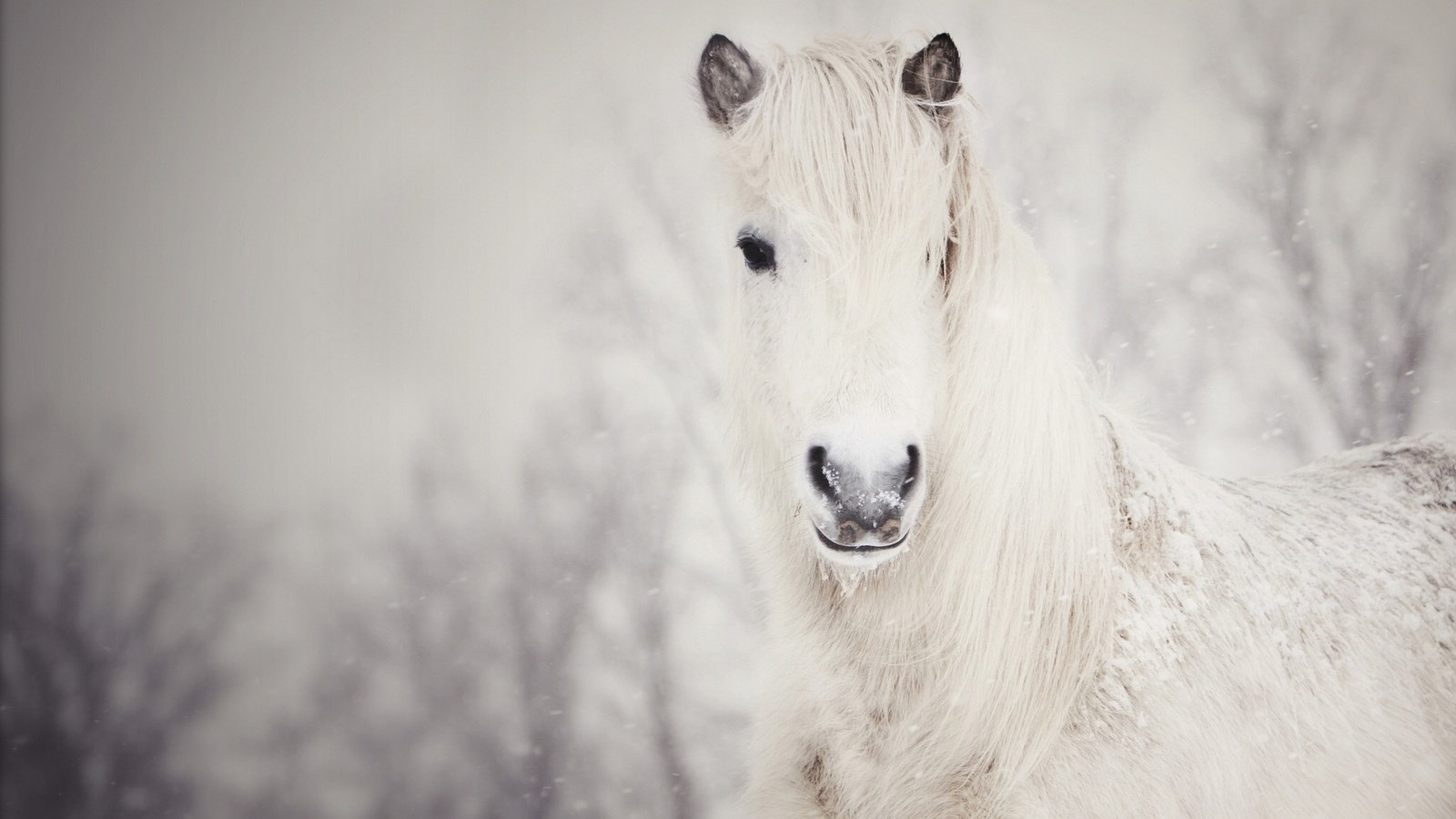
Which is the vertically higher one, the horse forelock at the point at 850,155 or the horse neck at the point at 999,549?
the horse forelock at the point at 850,155

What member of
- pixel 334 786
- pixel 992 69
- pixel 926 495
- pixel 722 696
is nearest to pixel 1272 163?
pixel 992 69

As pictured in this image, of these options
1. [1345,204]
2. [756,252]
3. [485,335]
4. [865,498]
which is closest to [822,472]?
[865,498]

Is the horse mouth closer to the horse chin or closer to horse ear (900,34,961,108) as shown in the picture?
the horse chin

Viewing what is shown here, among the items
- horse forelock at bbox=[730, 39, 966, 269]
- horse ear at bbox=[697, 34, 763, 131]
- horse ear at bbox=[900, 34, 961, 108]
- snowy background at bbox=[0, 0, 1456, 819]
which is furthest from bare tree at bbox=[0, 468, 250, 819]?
horse ear at bbox=[900, 34, 961, 108]

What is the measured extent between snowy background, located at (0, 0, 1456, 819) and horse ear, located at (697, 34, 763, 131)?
7.11 ft

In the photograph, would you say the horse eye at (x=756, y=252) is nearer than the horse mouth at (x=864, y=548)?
No

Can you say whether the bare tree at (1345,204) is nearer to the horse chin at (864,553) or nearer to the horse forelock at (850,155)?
the horse forelock at (850,155)

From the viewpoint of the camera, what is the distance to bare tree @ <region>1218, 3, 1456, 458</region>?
132 inches

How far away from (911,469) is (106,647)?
6.39 meters

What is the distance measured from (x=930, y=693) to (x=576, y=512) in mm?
3958

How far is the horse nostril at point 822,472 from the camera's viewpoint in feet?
3.45

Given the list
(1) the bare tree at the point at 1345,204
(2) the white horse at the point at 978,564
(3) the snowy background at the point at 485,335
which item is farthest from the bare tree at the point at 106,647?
(1) the bare tree at the point at 1345,204

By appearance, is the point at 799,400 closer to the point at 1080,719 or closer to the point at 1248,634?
the point at 1080,719

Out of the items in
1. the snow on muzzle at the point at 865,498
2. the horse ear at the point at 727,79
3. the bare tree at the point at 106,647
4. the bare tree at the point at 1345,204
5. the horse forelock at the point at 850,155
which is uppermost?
the bare tree at the point at 1345,204
